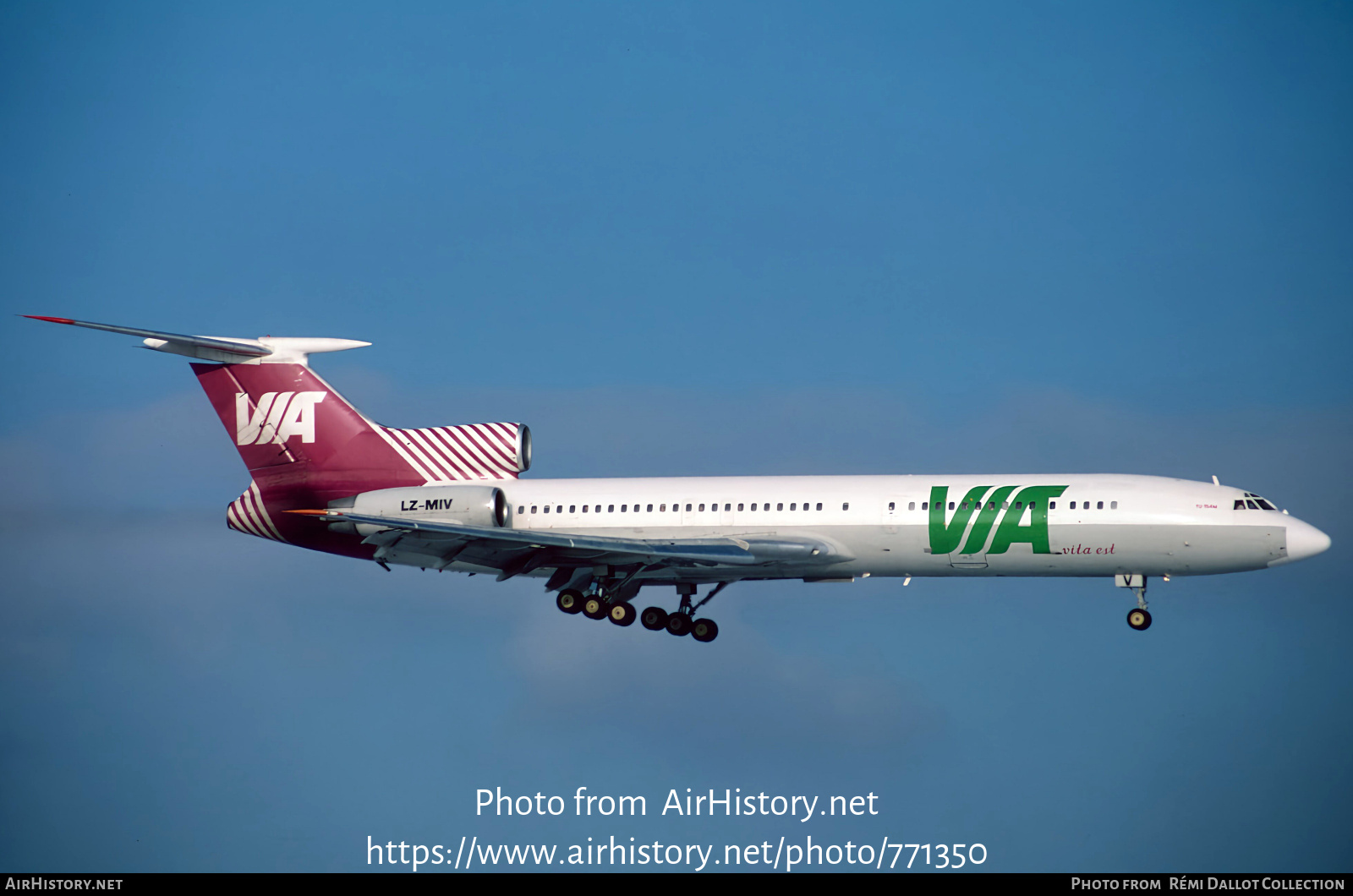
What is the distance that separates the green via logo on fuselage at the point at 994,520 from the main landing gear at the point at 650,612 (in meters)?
7.92

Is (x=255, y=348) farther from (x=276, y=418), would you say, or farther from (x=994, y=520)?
(x=994, y=520)

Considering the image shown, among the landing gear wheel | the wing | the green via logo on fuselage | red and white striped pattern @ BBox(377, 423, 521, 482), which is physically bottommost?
the landing gear wheel

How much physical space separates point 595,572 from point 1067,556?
1459 cm

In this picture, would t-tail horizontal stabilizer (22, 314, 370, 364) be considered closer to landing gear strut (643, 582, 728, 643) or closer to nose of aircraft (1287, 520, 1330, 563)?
landing gear strut (643, 582, 728, 643)

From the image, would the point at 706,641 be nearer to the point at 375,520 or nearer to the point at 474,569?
the point at 474,569

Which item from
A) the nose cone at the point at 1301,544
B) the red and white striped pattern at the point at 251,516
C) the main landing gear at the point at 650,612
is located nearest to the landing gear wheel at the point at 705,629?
the main landing gear at the point at 650,612

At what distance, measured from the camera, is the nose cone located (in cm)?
4894

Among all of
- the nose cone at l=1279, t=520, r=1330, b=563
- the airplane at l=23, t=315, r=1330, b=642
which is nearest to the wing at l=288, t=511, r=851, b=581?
the airplane at l=23, t=315, r=1330, b=642

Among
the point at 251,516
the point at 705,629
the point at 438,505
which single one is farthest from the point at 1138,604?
the point at 251,516

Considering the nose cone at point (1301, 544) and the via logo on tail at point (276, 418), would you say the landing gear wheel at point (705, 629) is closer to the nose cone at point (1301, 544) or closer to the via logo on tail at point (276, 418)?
the via logo on tail at point (276, 418)

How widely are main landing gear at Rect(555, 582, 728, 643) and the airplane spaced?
61 mm

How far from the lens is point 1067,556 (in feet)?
164

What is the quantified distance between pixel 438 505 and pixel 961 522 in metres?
16.3
